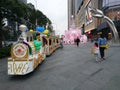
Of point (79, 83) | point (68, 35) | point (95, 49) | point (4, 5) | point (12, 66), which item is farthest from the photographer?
point (68, 35)

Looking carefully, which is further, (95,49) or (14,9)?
(14,9)

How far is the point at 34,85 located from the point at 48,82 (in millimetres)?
657

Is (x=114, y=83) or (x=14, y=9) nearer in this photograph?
(x=114, y=83)

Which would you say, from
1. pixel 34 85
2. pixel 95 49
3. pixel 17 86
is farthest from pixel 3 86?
pixel 95 49

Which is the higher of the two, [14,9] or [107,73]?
[14,9]

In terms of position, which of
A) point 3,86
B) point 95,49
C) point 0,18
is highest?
point 0,18

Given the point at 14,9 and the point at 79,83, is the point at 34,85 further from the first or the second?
the point at 14,9

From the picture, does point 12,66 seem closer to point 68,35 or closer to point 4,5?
point 4,5

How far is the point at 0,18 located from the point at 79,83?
70.5 ft

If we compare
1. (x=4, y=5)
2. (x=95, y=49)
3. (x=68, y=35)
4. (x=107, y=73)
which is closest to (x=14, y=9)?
(x=4, y=5)

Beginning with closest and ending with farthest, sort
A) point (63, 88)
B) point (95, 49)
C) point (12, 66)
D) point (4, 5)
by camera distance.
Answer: point (63, 88) → point (12, 66) → point (95, 49) → point (4, 5)

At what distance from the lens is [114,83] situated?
31.9ft

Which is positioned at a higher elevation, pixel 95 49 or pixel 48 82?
pixel 95 49

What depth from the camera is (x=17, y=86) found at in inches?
391
